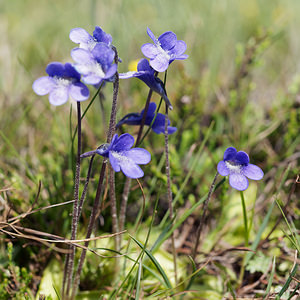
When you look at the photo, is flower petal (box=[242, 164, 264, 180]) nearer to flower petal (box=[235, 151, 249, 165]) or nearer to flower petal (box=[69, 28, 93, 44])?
flower petal (box=[235, 151, 249, 165])

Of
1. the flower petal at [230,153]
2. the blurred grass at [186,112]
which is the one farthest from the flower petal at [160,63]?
the blurred grass at [186,112]

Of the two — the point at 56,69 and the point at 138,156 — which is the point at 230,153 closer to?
the point at 138,156

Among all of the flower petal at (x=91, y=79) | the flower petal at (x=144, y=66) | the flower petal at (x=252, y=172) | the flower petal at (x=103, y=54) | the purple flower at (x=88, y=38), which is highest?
the purple flower at (x=88, y=38)

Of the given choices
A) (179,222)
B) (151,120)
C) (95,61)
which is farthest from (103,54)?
(179,222)

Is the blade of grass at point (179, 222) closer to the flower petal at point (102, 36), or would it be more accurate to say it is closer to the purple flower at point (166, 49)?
the purple flower at point (166, 49)

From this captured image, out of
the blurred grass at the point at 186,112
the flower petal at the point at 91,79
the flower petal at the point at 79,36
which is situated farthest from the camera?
the blurred grass at the point at 186,112

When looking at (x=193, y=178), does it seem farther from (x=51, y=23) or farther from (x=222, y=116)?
(x=51, y=23)

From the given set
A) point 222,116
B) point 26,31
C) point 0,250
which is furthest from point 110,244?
point 26,31

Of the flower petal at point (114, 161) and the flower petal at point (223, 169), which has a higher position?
the flower petal at point (114, 161)
